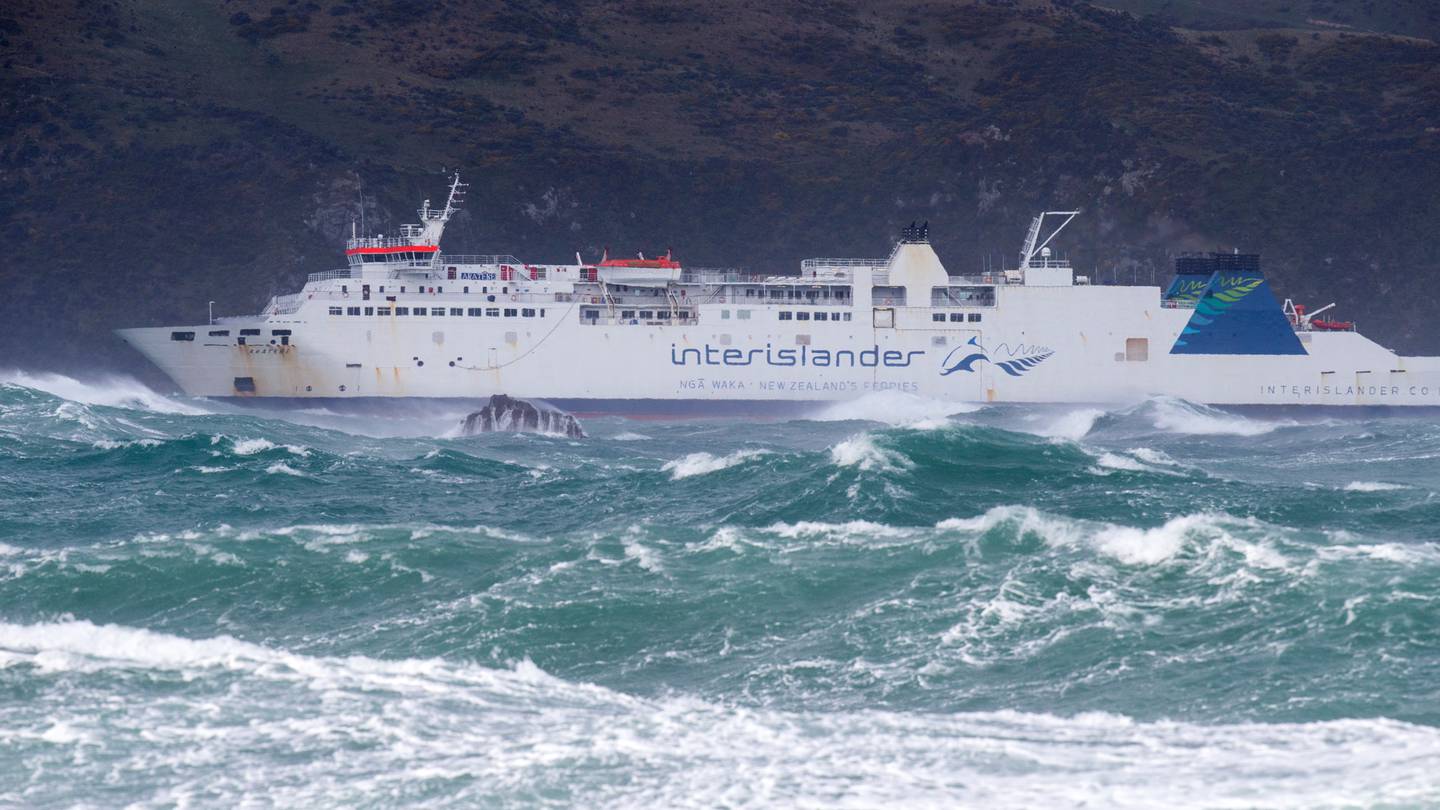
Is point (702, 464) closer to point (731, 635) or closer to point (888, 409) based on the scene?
point (731, 635)

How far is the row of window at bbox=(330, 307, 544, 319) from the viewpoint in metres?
52.9

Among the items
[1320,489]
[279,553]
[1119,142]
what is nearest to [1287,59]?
[1119,142]

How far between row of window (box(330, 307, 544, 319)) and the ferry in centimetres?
5

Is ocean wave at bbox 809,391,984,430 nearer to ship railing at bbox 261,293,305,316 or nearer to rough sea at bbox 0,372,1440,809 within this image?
ship railing at bbox 261,293,305,316

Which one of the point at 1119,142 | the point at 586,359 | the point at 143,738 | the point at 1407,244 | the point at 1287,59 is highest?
the point at 1287,59

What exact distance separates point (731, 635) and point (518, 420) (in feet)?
84.6

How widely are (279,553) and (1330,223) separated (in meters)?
82.5

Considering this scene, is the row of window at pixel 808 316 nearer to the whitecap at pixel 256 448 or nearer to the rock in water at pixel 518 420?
the rock in water at pixel 518 420

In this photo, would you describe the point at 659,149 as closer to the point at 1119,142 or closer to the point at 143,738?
the point at 1119,142

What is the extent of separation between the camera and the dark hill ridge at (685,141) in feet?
286

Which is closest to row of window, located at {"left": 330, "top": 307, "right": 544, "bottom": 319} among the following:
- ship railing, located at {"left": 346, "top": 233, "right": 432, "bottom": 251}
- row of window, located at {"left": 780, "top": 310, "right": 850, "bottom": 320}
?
ship railing, located at {"left": 346, "top": 233, "right": 432, "bottom": 251}

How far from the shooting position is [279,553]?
21.9 metres

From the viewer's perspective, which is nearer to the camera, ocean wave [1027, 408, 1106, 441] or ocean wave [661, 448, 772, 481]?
ocean wave [661, 448, 772, 481]

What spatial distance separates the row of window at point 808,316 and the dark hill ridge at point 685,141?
3098 cm
